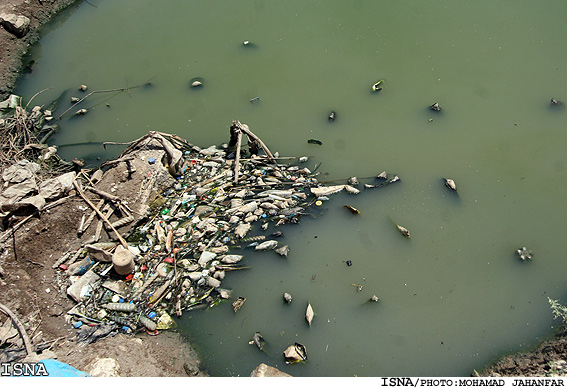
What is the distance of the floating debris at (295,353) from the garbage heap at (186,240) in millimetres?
891

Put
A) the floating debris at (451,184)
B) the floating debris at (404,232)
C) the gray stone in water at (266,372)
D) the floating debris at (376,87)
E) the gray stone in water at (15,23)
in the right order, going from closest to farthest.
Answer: the gray stone in water at (266,372), the floating debris at (404,232), the floating debris at (451,184), the floating debris at (376,87), the gray stone in water at (15,23)

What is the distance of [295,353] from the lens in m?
4.18

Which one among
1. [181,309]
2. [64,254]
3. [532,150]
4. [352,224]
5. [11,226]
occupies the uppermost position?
[11,226]

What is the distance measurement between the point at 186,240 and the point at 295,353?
1768 mm

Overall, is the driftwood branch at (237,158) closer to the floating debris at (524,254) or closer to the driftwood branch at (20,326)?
the driftwood branch at (20,326)

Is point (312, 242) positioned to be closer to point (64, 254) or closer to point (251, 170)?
point (251, 170)

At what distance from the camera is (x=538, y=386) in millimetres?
3652

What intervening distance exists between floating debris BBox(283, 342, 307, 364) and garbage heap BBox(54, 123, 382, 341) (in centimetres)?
89

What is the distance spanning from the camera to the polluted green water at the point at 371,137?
442 cm

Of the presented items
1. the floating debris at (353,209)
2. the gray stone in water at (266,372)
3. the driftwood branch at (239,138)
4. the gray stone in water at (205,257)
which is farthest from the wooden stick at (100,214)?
the floating debris at (353,209)

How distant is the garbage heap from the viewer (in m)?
4.53

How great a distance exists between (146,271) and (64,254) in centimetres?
100

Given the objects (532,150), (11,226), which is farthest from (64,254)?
(532,150)

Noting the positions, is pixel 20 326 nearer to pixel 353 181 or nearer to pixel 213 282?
pixel 213 282
